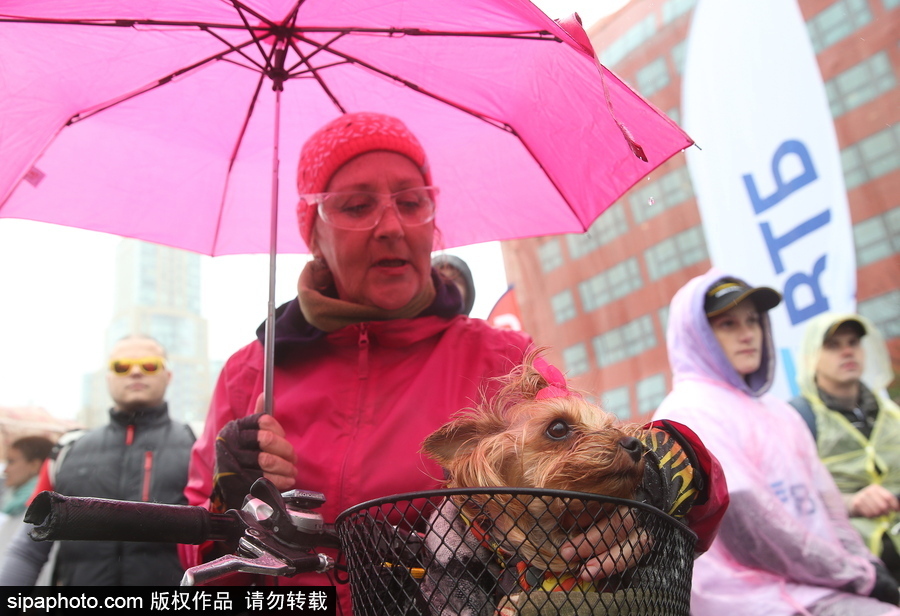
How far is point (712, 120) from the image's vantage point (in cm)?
493

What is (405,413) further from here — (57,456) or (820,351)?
(820,351)

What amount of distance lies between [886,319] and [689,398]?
1.73 m

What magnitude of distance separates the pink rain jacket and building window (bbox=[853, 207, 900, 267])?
3.42 meters

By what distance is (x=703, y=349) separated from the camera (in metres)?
3.87

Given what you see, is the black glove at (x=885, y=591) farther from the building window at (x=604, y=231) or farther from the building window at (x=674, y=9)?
the building window at (x=674, y=9)

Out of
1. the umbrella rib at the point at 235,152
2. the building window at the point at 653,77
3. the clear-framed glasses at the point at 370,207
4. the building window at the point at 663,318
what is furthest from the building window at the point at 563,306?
the clear-framed glasses at the point at 370,207

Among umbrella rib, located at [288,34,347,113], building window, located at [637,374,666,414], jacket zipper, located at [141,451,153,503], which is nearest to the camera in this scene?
umbrella rib, located at [288,34,347,113]

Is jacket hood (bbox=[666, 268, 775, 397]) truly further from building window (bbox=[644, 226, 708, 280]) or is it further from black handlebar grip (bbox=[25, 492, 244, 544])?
black handlebar grip (bbox=[25, 492, 244, 544])

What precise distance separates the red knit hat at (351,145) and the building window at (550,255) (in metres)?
4.70

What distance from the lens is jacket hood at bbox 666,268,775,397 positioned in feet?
12.6

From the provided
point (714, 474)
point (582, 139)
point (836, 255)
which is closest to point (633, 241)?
point (836, 255)

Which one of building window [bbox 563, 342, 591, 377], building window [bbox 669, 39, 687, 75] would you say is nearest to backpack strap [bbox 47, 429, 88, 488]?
building window [bbox 563, 342, 591, 377]

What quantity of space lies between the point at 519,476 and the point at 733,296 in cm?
297

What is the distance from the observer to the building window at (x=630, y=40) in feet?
17.1
